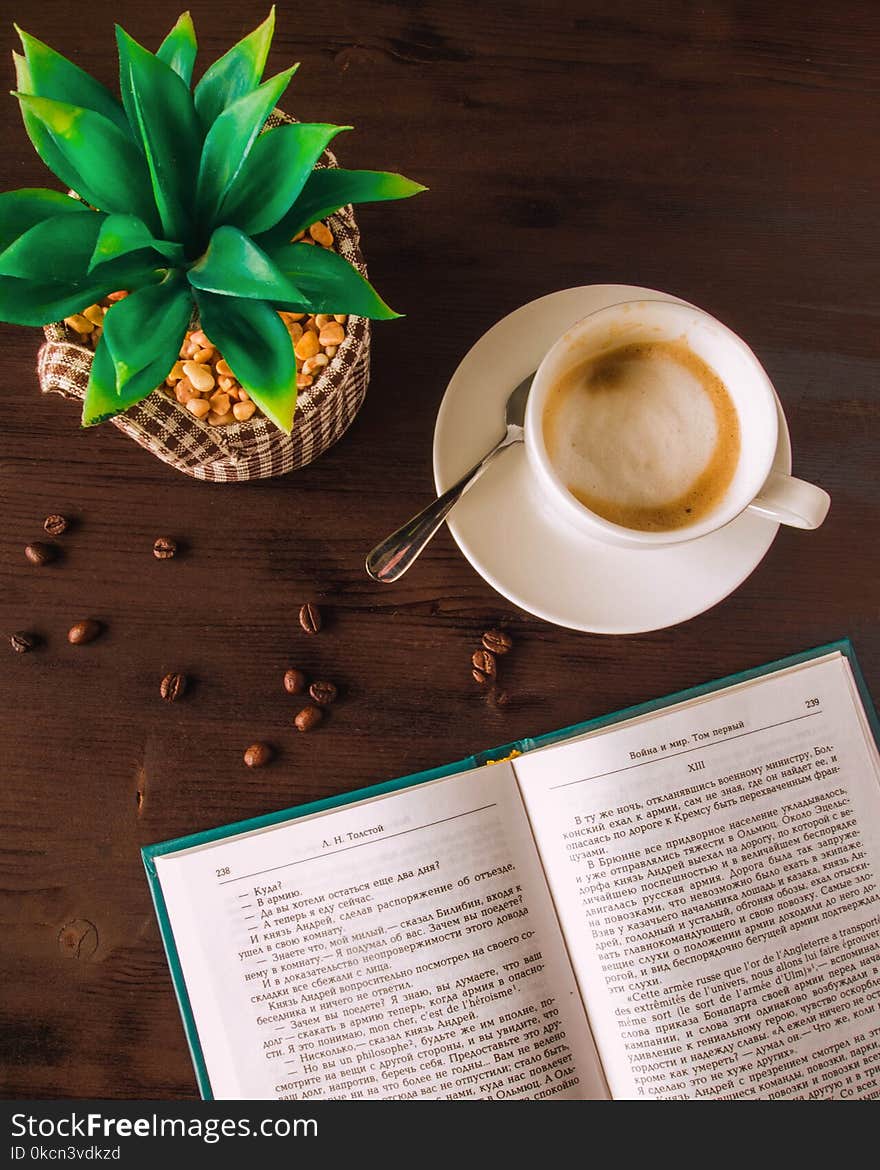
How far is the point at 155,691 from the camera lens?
727mm

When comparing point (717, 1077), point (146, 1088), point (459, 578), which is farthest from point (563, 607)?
point (146, 1088)

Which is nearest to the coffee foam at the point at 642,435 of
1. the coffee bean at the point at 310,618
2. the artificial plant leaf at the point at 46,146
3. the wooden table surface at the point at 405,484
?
the wooden table surface at the point at 405,484

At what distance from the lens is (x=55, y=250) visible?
45 cm

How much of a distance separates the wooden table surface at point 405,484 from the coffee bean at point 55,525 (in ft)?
0.04

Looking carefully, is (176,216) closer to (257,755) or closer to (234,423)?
(234,423)

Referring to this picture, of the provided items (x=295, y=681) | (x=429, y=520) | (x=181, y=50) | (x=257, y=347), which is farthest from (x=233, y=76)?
(x=295, y=681)

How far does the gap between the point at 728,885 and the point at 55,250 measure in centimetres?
64

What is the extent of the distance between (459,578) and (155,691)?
26 cm

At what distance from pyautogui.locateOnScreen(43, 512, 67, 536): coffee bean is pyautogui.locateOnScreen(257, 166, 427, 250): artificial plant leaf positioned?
0.33 m

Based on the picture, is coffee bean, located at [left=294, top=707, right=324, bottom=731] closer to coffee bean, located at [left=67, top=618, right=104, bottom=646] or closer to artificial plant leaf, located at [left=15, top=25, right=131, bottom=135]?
coffee bean, located at [left=67, top=618, right=104, bottom=646]

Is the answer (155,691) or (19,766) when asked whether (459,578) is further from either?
(19,766)

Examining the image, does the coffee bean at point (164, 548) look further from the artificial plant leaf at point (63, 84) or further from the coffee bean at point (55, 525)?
the artificial plant leaf at point (63, 84)

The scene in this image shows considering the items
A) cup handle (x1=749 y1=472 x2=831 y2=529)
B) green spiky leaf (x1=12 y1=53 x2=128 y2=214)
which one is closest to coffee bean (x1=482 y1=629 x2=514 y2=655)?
cup handle (x1=749 y1=472 x2=831 y2=529)

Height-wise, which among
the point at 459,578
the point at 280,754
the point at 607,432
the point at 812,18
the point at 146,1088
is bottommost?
the point at 146,1088
